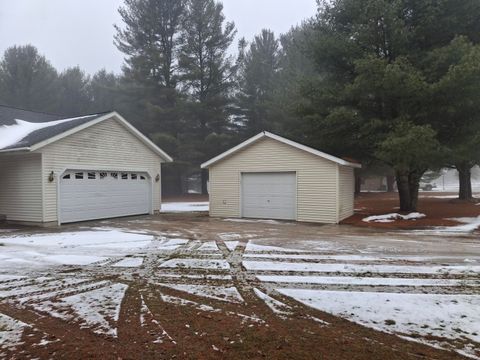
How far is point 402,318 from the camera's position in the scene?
13.4 feet

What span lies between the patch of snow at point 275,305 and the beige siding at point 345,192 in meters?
8.79

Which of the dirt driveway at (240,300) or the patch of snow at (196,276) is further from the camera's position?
the patch of snow at (196,276)

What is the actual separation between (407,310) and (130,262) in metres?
4.67

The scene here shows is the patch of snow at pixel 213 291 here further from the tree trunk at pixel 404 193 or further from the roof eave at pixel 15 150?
the tree trunk at pixel 404 193

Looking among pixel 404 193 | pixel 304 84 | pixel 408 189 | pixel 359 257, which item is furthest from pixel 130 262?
pixel 408 189

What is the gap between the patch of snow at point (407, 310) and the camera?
379 cm

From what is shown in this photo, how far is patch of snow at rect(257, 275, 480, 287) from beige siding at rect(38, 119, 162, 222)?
29.7 ft

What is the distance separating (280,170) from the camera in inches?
546

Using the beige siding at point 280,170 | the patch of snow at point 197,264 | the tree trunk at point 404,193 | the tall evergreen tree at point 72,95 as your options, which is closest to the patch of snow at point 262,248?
the patch of snow at point 197,264

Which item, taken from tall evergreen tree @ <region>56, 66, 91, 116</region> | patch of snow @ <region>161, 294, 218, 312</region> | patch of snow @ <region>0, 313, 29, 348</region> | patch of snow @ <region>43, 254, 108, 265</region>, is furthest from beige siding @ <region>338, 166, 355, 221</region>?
tall evergreen tree @ <region>56, 66, 91, 116</region>

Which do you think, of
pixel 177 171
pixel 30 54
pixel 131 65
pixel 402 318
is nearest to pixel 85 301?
pixel 402 318

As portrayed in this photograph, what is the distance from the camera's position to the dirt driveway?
11.3 feet

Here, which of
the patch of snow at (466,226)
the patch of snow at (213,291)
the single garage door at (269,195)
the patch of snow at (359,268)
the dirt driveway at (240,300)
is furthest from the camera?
the single garage door at (269,195)

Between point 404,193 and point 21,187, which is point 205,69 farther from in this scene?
A: point 21,187
